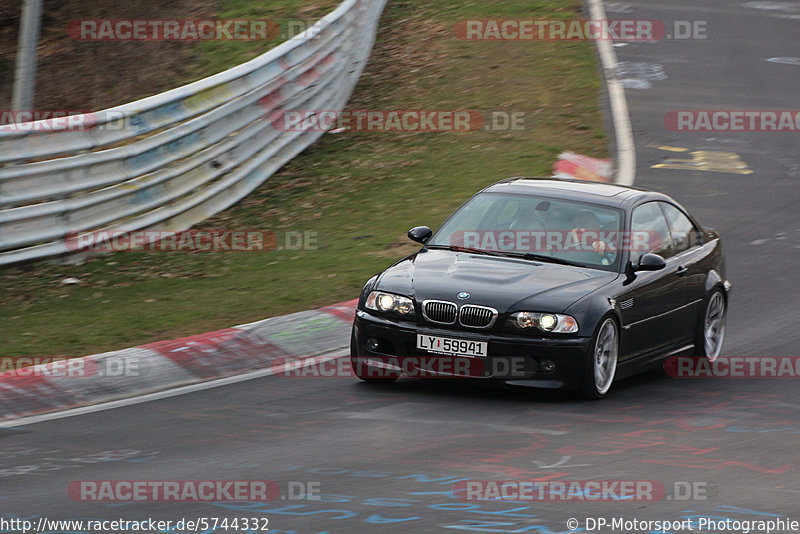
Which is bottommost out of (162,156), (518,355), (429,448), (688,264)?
(429,448)

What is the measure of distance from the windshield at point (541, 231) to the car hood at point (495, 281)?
0.57 ft

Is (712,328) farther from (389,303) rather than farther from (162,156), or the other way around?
(162,156)

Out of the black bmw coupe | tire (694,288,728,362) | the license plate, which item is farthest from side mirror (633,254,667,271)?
the license plate

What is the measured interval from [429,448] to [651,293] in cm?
273

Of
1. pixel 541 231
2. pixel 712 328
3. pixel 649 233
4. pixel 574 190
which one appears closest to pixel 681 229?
pixel 649 233

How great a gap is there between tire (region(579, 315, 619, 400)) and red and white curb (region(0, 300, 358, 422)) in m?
2.36

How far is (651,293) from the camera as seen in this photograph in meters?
9.12

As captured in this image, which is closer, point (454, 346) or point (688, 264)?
point (454, 346)

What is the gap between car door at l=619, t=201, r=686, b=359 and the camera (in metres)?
8.88

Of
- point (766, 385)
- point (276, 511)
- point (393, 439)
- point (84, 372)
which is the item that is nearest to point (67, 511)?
point (276, 511)

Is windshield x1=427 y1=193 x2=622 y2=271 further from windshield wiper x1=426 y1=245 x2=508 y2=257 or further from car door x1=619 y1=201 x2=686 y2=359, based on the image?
car door x1=619 y1=201 x2=686 y2=359

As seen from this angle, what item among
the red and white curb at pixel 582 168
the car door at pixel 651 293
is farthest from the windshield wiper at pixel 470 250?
the red and white curb at pixel 582 168

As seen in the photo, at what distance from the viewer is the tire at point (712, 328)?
991 centimetres

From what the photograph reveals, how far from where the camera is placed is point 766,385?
9.34 metres
